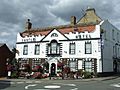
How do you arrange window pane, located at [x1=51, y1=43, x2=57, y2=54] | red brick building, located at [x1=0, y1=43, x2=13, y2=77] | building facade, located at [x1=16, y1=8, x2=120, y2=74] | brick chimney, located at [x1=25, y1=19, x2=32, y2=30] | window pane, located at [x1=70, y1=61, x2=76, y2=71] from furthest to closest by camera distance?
1. brick chimney, located at [x1=25, y1=19, x2=32, y2=30]
2. red brick building, located at [x1=0, y1=43, x2=13, y2=77]
3. window pane, located at [x1=51, y1=43, x2=57, y2=54]
4. window pane, located at [x1=70, y1=61, x2=76, y2=71]
5. building facade, located at [x1=16, y1=8, x2=120, y2=74]

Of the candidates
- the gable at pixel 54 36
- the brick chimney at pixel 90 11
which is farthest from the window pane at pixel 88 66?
the brick chimney at pixel 90 11

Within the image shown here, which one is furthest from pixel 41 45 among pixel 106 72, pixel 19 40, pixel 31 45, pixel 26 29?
pixel 106 72

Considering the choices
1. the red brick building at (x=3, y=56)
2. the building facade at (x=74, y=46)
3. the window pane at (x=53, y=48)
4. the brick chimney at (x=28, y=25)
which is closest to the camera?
the building facade at (x=74, y=46)

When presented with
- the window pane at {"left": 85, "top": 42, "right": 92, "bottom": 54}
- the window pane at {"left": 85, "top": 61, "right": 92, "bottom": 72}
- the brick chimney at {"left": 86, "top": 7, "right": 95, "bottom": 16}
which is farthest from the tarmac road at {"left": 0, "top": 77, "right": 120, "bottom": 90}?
the brick chimney at {"left": 86, "top": 7, "right": 95, "bottom": 16}

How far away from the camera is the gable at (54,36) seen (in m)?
39.8

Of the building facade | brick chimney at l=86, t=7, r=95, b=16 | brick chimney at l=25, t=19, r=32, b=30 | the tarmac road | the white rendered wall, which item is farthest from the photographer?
brick chimney at l=86, t=7, r=95, b=16

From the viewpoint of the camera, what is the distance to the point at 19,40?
146ft

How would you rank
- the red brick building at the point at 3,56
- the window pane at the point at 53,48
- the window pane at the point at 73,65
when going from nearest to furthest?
the window pane at the point at 73,65 → the window pane at the point at 53,48 → the red brick building at the point at 3,56

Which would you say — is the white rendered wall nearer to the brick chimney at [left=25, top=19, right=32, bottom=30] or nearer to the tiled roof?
the tiled roof

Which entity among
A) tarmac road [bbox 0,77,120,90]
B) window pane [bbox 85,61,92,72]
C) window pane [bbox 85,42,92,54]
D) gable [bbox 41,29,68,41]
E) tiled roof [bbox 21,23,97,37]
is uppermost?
tiled roof [bbox 21,23,97,37]

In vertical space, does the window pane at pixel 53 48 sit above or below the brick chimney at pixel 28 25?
below

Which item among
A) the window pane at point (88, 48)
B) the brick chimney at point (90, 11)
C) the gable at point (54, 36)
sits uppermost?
the brick chimney at point (90, 11)

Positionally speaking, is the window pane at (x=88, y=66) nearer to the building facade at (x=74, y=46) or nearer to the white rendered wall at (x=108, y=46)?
the building facade at (x=74, y=46)

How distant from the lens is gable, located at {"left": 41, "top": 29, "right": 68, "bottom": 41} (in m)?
39.8
